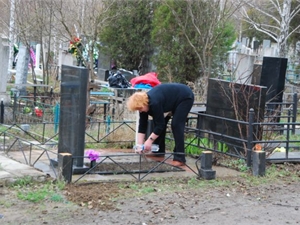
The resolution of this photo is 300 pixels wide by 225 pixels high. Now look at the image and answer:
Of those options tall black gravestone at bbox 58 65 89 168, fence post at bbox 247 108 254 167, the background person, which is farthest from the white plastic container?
fence post at bbox 247 108 254 167

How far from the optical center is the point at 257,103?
10.5 metres

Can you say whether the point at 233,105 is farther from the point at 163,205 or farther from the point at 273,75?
the point at 273,75

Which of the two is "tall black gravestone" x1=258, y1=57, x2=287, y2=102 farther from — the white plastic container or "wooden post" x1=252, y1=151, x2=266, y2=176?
the white plastic container

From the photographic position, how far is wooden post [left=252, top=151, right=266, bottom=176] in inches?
374

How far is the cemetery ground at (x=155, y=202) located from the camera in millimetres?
7023

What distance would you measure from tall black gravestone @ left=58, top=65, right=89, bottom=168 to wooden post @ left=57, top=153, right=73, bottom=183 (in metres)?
0.59

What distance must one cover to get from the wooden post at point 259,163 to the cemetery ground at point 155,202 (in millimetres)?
211

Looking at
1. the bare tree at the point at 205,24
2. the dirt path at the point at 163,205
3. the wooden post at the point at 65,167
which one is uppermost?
the bare tree at the point at 205,24

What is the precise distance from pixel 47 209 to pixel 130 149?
14.6 feet

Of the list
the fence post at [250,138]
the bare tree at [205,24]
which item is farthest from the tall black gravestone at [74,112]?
the bare tree at [205,24]

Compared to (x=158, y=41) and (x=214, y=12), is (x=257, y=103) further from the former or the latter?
(x=158, y=41)

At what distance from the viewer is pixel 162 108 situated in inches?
375

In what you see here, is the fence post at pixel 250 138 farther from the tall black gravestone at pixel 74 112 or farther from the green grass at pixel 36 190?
the green grass at pixel 36 190

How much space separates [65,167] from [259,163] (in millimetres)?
3096
